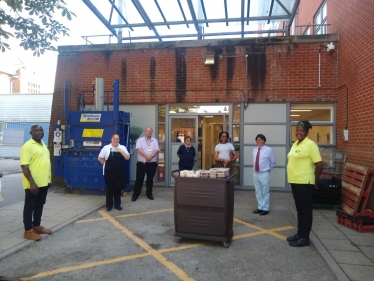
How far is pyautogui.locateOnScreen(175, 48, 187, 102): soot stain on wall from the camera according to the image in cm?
923

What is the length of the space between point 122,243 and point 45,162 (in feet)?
5.79

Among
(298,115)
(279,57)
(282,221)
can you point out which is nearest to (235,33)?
(279,57)

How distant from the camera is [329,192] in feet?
22.2

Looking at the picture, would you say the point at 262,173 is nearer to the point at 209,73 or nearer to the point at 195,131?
the point at 195,131

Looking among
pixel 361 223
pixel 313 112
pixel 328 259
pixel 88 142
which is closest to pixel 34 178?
pixel 88 142

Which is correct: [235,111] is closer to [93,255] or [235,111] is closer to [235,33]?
[235,33]

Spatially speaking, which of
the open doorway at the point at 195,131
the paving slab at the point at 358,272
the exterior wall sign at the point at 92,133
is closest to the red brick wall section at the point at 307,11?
the open doorway at the point at 195,131

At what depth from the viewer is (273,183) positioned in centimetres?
888

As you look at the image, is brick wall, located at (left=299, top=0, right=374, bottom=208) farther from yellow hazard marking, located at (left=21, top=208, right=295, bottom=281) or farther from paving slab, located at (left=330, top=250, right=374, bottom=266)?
yellow hazard marking, located at (left=21, top=208, right=295, bottom=281)

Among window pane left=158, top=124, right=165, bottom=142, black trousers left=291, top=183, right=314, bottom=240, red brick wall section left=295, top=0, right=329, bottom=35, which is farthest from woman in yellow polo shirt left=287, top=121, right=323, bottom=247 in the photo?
red brick wall section left=295, top=0, right=329, bottom=35

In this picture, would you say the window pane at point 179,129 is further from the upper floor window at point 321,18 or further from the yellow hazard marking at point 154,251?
the upper floor window at point 321,18

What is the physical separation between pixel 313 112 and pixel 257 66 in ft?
6.76

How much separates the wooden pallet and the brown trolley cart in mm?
2674

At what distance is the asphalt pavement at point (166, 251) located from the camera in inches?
145
